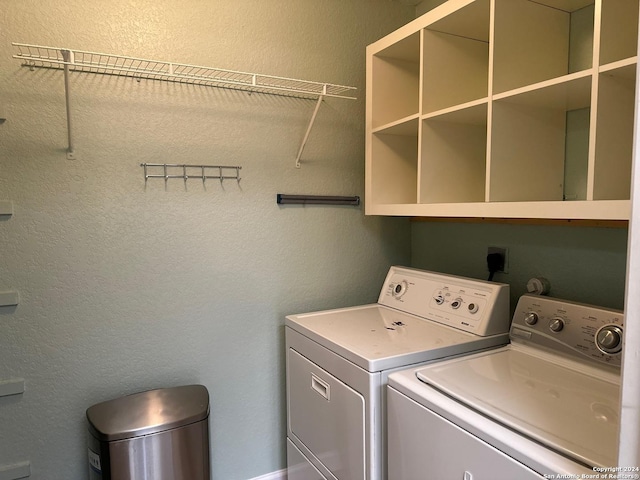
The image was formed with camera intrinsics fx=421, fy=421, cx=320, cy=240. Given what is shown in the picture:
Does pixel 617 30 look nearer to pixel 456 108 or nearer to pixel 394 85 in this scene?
pixel 456 108

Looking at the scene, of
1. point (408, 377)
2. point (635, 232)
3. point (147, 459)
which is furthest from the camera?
point (147, 459)

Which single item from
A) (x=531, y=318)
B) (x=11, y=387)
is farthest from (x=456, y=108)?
(x=11, y=387)

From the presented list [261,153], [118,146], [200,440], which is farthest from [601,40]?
[200,440]

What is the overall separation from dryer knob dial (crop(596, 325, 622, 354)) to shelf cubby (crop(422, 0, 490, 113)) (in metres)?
1.00

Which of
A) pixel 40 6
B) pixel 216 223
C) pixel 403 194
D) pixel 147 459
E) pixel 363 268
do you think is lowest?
pixel 147 459

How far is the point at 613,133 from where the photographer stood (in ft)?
3.78

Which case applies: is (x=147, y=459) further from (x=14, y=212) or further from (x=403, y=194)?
(x=403, y=194)

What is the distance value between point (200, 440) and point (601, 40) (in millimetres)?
1878

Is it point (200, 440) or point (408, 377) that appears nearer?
point (408, 377)

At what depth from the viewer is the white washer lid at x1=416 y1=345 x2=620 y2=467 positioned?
3.01 feet

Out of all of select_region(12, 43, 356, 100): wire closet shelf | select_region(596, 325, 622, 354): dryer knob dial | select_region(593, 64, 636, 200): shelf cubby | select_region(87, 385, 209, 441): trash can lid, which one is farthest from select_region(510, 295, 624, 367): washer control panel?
select_region(87, 385, 209, 441): trash can lid

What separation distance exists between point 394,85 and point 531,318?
121 centimetres

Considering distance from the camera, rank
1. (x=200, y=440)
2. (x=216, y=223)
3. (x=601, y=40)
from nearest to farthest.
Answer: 1. (x=601, y=40)
2. (x=200, y=440)
3. (x=216, y=223)

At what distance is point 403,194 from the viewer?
2.10m
